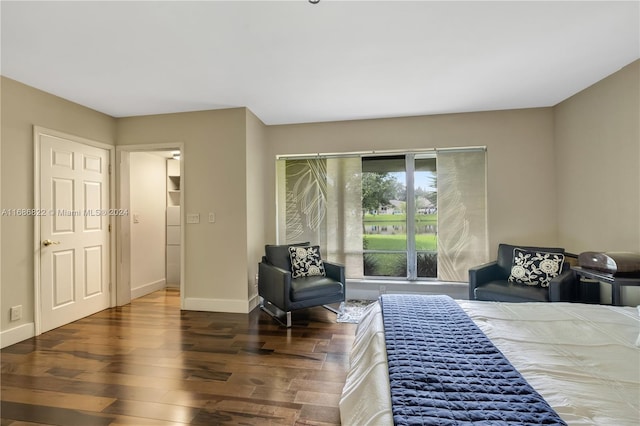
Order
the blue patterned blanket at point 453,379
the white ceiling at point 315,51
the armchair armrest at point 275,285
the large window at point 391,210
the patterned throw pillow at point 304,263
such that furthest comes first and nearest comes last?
the large window at point 391,210 → the patterned throw pillow at point 304,263 → the armchair armrest at point 275,285 → the white ceiling at point 315,51 → the blue patterned blanket at point 453,379

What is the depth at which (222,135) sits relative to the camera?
3662 mm

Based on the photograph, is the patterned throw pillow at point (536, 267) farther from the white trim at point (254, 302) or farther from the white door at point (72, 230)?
the white door at point (72, 230)

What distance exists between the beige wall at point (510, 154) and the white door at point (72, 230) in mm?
3913

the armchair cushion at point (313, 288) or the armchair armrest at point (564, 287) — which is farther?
the armchair cushion at point (313, 288)

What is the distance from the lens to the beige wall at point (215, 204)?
362 cm

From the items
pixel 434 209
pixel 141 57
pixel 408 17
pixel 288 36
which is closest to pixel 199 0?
pixel 288 36

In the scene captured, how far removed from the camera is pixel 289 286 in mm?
3188

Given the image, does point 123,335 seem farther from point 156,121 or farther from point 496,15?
point 496,15

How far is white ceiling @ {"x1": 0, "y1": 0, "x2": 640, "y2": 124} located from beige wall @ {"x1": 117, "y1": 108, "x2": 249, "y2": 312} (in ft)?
1.11

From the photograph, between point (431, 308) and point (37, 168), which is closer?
point (431, 308)

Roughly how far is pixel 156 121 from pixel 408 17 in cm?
334

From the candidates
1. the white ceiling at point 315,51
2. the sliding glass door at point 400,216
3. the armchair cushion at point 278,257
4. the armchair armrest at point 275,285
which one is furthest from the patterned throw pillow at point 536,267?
the armchair cushion at point 278,257

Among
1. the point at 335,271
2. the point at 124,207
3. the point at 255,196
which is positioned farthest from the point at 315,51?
the point at 124,207

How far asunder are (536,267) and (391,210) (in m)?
1.79
